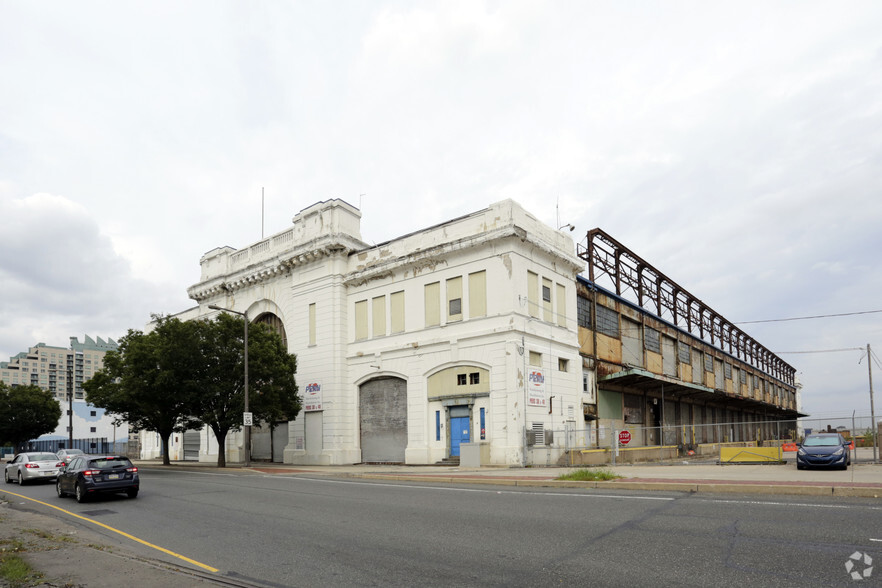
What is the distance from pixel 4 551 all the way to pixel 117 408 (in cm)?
2873

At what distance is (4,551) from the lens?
30.1ft

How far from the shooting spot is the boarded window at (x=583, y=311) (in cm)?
3588

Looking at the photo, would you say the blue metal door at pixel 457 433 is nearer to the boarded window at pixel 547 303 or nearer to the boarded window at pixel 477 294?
the boarded window at pixel 477 294

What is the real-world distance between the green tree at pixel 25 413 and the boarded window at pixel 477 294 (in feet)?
184

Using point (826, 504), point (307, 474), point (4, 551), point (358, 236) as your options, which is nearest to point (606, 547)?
point (826, 504)

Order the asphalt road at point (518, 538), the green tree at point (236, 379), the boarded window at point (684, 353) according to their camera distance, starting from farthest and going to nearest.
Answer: the boarded window at point (684, 353)
the green tree at point (236, 379)
the asphalt road at point (518, 538)

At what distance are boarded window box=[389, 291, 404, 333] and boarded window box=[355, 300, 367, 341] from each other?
7.40ft

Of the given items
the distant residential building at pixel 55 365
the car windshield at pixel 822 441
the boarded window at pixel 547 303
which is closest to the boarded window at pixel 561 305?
the boarded window at pixel 547 303

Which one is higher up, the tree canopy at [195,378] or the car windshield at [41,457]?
the tree canopy at [195,378]

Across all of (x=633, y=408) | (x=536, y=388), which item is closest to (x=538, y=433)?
(x=536, y=388)

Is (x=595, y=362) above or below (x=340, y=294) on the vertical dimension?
below

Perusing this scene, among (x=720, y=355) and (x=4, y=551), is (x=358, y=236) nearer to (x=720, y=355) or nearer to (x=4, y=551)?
(x=4, y=551)

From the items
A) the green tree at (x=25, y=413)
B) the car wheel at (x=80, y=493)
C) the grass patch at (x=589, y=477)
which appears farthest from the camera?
the green tree at (x=25, y=413)

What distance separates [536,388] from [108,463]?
18.6 metres
